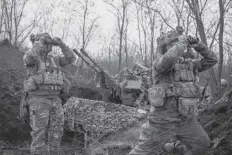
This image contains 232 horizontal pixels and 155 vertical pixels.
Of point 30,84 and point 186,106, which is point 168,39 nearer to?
point 186,106

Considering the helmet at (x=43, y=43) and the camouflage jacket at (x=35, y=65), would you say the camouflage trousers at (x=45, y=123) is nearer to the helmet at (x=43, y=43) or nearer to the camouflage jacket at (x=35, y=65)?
the camouflage jacket at (x=35, y=65)

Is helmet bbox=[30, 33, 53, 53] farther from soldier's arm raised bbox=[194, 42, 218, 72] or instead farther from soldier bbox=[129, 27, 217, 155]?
soldier's arm raised bbox=[194, 42, 218, 72]

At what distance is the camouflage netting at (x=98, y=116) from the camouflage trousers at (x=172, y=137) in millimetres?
3610

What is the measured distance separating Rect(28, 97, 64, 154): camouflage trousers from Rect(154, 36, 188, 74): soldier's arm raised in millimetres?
2870

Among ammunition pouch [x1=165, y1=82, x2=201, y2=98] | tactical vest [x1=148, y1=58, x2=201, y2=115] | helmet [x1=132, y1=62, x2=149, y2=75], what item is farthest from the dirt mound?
helmet [x1=132, y1=62, x2=149, y2=75]

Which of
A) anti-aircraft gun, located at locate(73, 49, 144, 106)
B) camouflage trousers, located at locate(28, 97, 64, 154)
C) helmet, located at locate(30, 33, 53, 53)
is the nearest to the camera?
camouflage trousers, located at locate(28, 97, 64, 154)

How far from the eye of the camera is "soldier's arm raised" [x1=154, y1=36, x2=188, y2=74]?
12.8 feet

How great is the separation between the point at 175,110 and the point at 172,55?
79 cm

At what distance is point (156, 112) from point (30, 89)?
2897mm

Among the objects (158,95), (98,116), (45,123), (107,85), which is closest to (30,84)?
(45,123)

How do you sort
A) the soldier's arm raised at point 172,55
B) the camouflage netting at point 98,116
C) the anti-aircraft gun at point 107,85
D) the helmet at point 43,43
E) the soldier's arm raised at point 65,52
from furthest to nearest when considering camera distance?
the anti-aircraft gun at point 107,85, the camouflage netting at point 98,116, the soldier's arm raised at point 65,52, the helmet at point 43,43, the soldier's arm raised at point 172,55

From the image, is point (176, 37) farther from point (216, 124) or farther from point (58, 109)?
point (58, 109)

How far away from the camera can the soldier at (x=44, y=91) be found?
5928mm

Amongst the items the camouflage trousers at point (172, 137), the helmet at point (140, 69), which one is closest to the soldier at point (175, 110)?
the camouflage trousers at point (172, 137)
